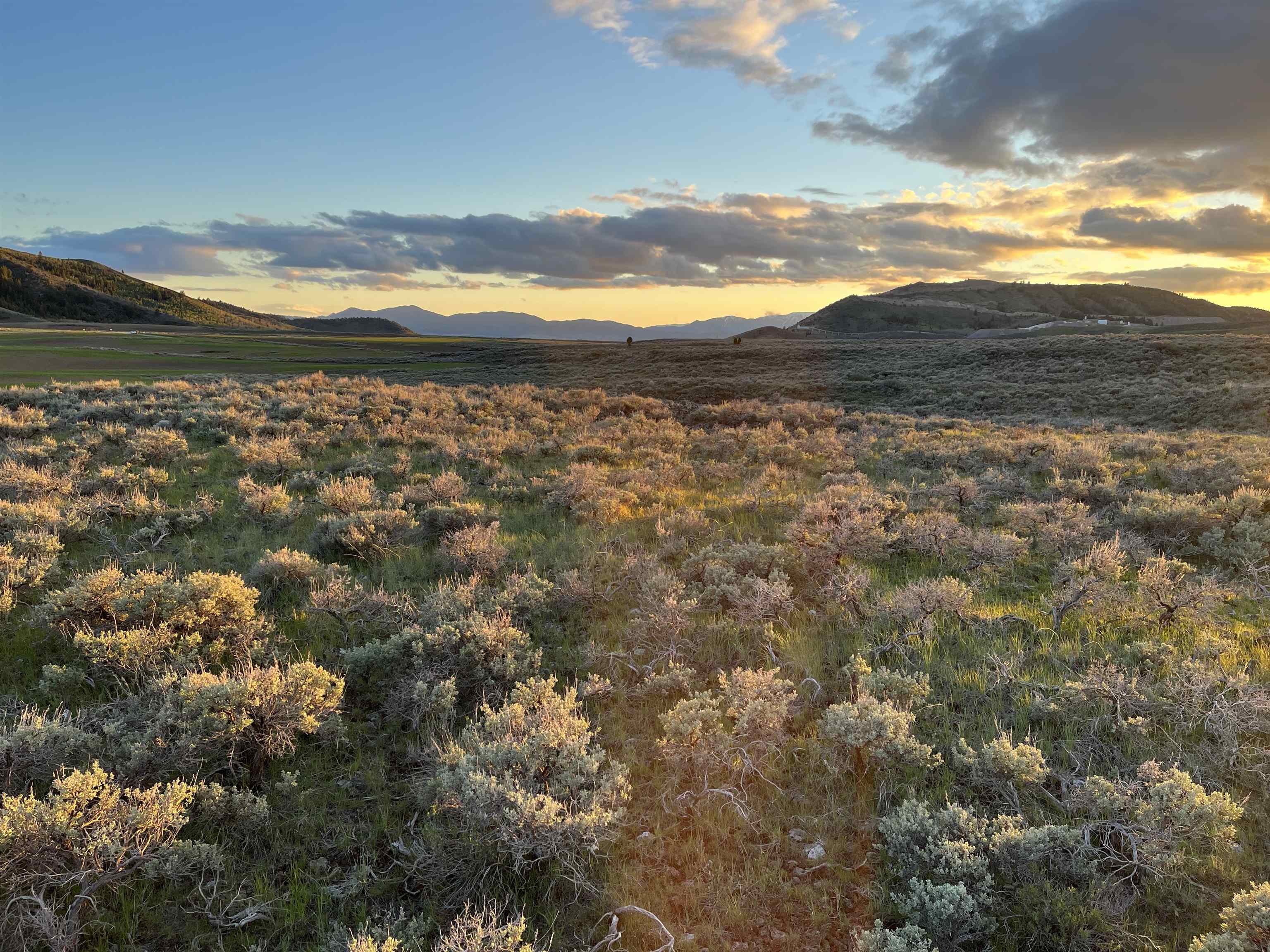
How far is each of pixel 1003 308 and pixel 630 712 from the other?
203 metres

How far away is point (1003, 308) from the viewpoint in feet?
561

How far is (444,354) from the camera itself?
8388cm

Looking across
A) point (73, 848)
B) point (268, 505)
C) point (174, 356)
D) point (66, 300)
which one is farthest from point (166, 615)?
point (66, 300)

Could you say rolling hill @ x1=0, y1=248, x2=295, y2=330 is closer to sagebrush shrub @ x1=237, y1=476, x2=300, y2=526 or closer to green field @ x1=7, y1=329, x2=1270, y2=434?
green field @ x1=7, y1=329, x2=1270, y2=434

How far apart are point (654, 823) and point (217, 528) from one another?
8.06 metres

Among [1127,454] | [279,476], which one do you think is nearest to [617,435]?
[279,476]

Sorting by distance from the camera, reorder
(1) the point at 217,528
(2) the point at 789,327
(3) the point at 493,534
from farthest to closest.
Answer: (2) the point at 789,327
(1) the point at 217,528
(3) the point at 493,534

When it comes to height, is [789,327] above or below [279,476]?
above

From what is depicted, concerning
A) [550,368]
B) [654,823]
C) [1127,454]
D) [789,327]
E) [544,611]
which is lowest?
[654,823]

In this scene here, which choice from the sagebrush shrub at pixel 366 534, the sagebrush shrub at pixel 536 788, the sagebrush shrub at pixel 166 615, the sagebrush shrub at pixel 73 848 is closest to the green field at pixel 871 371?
the sagebrush shrub at pixel 366 534

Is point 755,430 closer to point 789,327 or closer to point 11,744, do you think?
point 11,744

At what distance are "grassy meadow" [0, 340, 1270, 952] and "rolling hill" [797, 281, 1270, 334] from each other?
13393cm

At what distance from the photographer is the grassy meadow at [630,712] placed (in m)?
3.21

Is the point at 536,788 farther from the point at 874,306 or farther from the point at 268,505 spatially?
the point at 874,306
